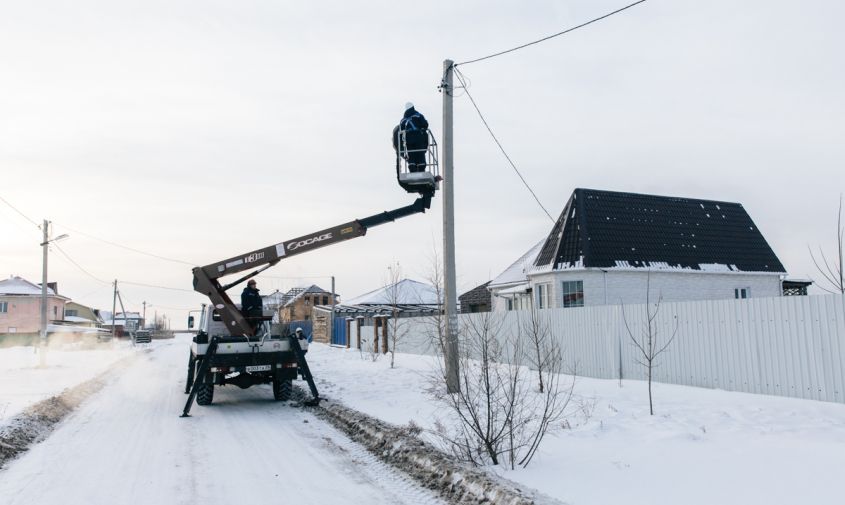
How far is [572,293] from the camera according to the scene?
2086cm

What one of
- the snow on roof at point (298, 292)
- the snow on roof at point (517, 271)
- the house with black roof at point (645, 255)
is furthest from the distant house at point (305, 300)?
the house with black roof at point (645, 255)

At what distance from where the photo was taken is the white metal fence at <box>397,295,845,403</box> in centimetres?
888

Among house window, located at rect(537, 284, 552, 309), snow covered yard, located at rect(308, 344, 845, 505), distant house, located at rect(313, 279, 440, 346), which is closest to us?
snow covered yard, located at rect(308, 344, 845, 505)

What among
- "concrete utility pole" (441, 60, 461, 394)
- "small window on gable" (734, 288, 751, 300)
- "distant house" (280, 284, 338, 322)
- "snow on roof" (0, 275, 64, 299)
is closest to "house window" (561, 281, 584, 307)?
"small window on gable" (734, 288, 751, 300)

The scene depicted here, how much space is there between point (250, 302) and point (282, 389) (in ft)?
7.14

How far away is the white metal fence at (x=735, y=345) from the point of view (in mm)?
8883

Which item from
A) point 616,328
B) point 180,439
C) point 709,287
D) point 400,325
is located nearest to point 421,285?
point 400,325

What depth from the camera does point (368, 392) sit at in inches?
510

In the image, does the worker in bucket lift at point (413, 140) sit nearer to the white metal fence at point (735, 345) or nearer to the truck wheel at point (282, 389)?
the truck wheel at point (282, 389)

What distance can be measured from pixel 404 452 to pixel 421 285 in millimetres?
50754

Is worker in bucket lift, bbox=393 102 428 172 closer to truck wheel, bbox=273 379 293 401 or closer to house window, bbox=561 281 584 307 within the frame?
truck wheel, bbox=273 379 293 401

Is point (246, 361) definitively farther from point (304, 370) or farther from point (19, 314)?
point (19, 314)

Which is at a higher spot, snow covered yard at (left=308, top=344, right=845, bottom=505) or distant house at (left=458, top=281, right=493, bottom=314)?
distant house at (left=458, top=281, right=493, bottom=314)

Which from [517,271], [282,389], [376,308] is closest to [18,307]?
[376,308]
